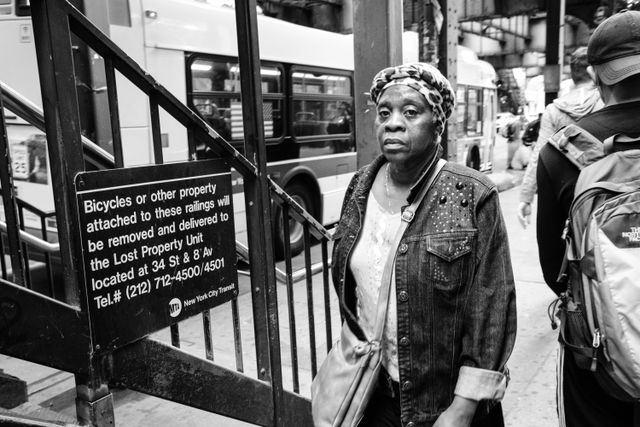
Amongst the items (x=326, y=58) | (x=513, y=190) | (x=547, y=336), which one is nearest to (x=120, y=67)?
(x=547, y=336)

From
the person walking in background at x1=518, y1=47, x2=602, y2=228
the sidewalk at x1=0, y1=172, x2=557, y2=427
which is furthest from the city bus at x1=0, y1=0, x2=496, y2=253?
the person walking in background at x1=518, y1=47, x2=602, y2=228

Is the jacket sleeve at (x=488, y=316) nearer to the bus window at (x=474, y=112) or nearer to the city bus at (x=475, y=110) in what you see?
the city bus at (x=475, y=110)

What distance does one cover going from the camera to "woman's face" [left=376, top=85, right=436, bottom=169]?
1837 millimetres

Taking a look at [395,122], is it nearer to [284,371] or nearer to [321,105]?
[284,371]

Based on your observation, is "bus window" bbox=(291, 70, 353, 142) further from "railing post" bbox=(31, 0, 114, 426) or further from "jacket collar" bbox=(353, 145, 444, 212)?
"railing post" bbox=(31, 0, 114, 426)

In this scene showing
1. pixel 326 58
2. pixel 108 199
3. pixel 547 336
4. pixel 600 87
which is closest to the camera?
pixel 108 199

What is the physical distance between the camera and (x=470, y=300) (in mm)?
1766

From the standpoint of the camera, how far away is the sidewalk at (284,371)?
3.66m

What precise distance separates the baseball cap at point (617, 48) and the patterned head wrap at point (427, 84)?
56 centimetres

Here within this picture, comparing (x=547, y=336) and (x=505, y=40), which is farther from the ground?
(x=505, y=40)

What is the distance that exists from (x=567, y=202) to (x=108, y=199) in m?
1.61

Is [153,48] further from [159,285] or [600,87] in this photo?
[600,87]

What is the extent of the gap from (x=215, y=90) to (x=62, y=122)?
5166 mm

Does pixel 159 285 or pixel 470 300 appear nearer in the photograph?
pixel 470 300
